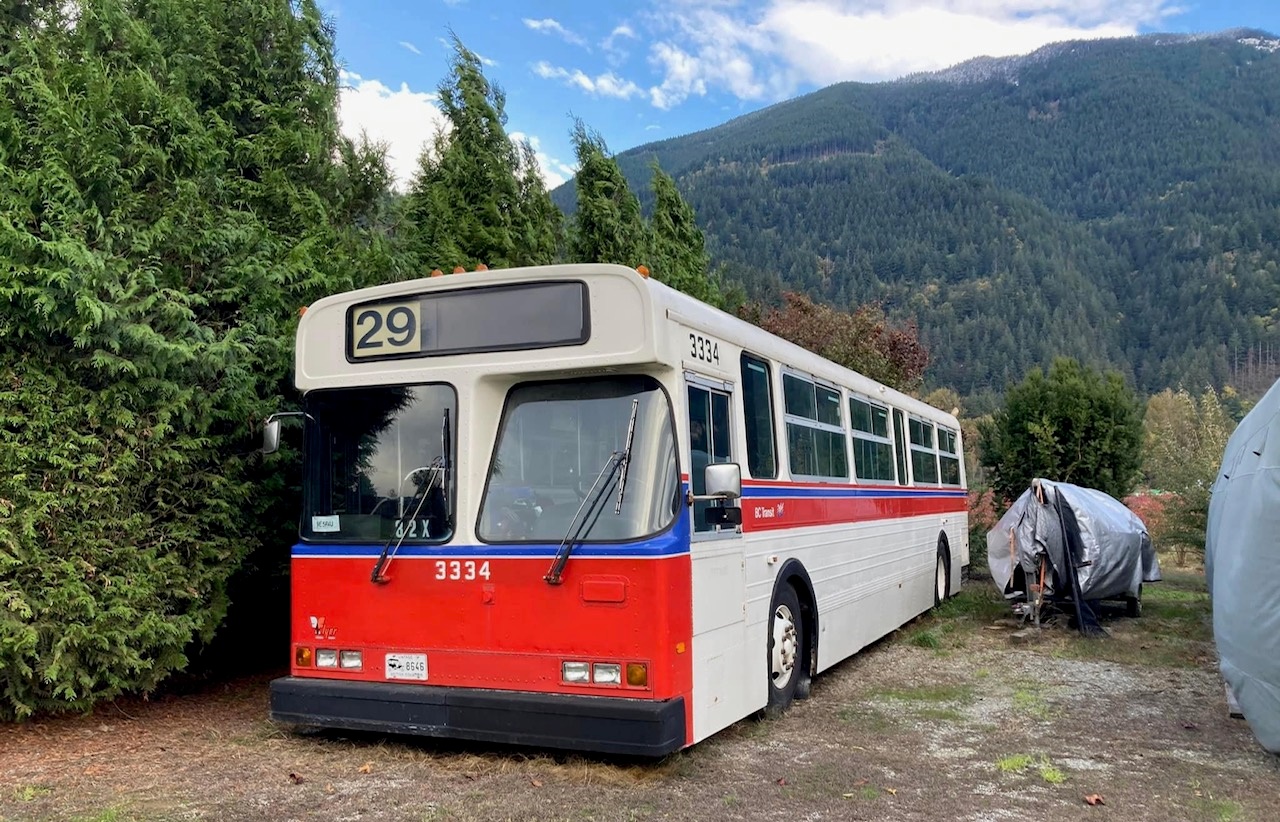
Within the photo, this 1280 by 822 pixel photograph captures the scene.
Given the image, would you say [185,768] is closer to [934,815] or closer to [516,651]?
[516,651]

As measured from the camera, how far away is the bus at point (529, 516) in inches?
225

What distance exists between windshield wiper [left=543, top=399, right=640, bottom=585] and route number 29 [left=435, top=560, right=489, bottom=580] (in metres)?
0.42

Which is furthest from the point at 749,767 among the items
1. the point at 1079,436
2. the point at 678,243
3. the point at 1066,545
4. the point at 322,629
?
the point at 1079,436

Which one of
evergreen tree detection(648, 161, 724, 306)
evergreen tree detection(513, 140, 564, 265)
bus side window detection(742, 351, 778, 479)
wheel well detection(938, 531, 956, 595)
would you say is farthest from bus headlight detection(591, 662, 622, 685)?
evergreen tree detection(648, 161, 724, 306)

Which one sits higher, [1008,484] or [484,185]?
[484,185]

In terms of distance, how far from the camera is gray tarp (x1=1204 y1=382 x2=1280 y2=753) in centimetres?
602

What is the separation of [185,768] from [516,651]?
2150 millimetres

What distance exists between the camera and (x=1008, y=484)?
19609mm

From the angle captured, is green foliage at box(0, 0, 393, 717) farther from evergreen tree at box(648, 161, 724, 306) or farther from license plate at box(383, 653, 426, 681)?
evergreen tree at box(648, 161, 724, 306)

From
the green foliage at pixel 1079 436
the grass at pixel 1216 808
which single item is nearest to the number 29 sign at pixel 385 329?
the grass at pixel 1216 808

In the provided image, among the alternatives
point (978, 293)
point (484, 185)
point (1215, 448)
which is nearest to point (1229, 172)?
point (978, 293)

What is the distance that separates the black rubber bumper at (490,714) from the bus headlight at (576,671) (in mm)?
105

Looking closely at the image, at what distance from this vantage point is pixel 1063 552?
37.9 ft

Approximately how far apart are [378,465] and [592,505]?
4.88 feet
